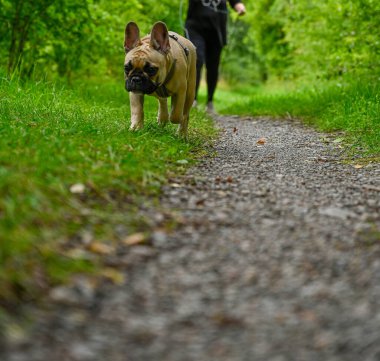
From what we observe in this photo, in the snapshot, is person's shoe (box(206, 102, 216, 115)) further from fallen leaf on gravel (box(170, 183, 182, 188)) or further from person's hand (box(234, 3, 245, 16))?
fallen leaf on gravel (box(170, 183, 182, 188))

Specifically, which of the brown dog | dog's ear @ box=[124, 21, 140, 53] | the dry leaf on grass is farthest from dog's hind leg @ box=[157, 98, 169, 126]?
the dry leaf on grass

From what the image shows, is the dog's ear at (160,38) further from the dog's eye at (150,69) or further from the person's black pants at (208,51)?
the person's black pants at (208,51)

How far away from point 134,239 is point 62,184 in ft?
1.68

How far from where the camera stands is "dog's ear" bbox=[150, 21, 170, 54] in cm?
451

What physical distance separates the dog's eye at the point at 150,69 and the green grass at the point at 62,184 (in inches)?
19.0

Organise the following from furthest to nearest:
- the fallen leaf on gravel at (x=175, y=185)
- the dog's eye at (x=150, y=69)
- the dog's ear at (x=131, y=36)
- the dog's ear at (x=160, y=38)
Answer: the dog's ear at (x=131, y=36), the dog's ear at (x=160, y=38), the dog's eye at (x=150, y=69), the fallen leaf on gravel at (x=175, y=185)

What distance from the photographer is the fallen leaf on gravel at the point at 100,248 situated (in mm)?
2154

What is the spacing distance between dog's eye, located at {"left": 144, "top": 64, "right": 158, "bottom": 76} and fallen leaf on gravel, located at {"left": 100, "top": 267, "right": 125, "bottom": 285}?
2.64 m

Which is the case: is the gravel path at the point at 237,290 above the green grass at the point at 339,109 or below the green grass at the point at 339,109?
below

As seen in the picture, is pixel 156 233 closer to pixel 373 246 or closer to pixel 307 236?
pixel 307 236

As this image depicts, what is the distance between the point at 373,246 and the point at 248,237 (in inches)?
21.1

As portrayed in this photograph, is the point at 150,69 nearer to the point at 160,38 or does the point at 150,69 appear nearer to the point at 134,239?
the point at 160,38

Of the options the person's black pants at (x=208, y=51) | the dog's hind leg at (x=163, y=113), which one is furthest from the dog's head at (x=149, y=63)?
the person's black pants at (x=208, y=51)

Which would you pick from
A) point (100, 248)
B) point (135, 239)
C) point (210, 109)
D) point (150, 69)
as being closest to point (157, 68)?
point (150, 69)
